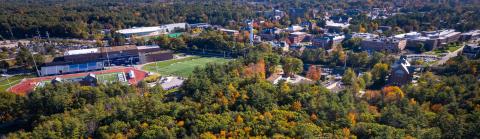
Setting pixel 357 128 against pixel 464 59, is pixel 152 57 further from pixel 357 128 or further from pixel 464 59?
pixel 464 59

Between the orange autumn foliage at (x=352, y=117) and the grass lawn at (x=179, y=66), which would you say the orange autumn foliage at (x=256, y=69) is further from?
the orange autumn foliage at (x=352, y=117)

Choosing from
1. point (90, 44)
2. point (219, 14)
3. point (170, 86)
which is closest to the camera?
point (170, 86)

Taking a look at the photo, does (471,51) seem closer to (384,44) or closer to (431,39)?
(431,39)

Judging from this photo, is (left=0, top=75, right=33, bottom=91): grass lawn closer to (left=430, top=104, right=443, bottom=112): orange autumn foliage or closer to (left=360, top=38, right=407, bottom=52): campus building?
(left=430, top=104, right=443, bottom=112): orange autumn foliage

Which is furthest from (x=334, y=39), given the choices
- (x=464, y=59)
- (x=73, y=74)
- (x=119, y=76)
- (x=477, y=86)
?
(x=73, y=74)

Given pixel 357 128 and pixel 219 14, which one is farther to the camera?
pixel 219 14

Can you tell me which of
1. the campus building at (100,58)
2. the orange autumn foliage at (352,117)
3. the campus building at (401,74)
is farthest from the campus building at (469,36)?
the campus building at (100,58)
